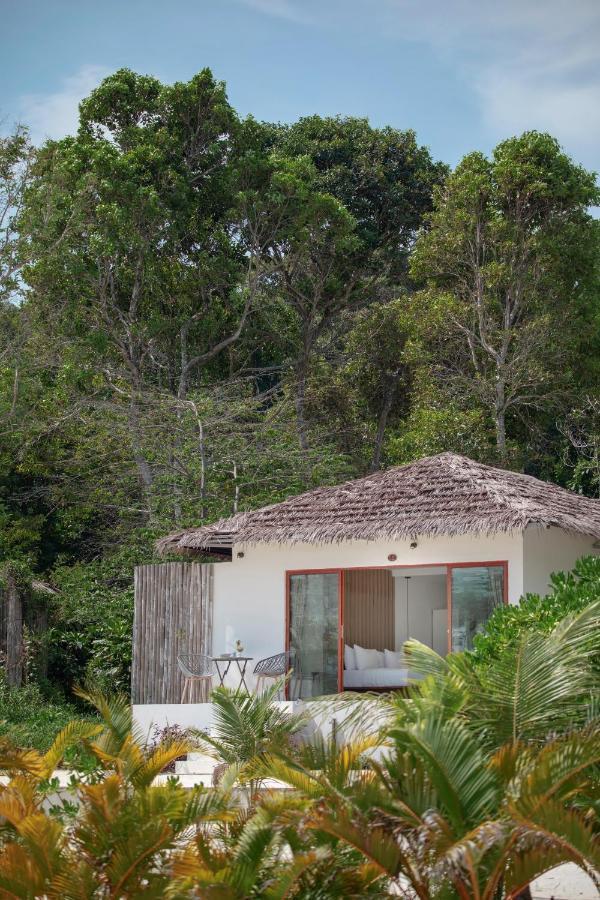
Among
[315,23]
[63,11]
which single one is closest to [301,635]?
[315,23]

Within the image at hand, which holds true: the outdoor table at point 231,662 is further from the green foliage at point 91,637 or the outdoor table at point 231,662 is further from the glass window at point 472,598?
the glass window at point 472,598

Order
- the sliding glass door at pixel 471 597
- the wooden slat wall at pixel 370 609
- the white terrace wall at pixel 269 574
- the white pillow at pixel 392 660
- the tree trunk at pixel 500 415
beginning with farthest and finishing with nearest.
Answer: the tree trunk at pixel 500 415
the wooden slat wall at pixel 370 609
the white pillow at pixel 392 660
the white terrace wall at pixel 269 574
the sliding glass door at pixel 471 597

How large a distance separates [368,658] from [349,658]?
62 cm

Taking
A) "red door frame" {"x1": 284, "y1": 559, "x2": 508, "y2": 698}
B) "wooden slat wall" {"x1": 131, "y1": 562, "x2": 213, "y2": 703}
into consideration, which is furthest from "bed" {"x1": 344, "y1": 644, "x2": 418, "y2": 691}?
"wooden slat wall" {"x1": 131, "y1": 562, "x2": 213, "y2": 703}

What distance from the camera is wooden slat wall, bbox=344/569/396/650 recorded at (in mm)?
17016

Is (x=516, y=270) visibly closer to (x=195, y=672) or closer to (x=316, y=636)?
(x=316, y=636)

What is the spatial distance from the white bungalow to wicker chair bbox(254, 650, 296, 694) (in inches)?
5.9

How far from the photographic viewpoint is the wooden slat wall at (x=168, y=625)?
14.8 meters

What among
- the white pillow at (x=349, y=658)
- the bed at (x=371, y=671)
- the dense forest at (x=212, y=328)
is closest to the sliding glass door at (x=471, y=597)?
the bed at (x=371, y=671)

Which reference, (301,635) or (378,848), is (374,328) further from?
(378,848)

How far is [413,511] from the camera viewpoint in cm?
1330

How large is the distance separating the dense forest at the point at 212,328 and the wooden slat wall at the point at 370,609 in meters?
2.06

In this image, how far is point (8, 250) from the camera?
747 inches

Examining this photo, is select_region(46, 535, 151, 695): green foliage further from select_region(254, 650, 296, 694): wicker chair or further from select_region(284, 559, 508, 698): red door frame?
select_region(284, 559, 508, 698): red door frame
